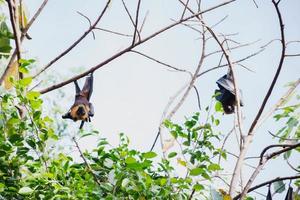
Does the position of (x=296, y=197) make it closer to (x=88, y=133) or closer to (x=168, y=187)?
(x=168, y=187)

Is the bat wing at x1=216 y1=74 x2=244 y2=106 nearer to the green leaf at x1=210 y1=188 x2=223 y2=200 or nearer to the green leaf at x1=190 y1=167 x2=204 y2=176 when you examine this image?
the green leaf at x1=210 y1=188 x2=223 y2=200

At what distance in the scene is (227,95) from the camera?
415cm

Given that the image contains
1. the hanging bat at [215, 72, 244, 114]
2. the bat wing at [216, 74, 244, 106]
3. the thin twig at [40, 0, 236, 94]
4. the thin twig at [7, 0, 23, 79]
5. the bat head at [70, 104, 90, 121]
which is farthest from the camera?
the bat wing at [216, 74, 244, 106]

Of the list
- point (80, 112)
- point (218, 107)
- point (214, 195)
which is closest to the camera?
point (214, 195)

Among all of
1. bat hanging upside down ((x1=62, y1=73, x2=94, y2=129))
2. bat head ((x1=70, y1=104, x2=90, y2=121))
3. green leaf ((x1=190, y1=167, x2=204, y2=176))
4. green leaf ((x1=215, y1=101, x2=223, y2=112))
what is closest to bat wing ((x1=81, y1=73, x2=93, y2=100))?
bat hanging upside down ((x1=62, y1=73, x2=94, y2=129))

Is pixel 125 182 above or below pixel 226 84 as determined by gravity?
below

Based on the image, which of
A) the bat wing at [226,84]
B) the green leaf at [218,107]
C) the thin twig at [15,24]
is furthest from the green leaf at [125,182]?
the bat wing at [226,84]

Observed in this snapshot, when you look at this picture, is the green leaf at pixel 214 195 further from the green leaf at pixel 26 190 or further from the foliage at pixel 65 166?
the green leaf at pixel 26 190

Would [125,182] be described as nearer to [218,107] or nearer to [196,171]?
[196,171]

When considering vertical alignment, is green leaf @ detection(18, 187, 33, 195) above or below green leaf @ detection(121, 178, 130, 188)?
below

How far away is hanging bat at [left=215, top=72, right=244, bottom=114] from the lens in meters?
3.91

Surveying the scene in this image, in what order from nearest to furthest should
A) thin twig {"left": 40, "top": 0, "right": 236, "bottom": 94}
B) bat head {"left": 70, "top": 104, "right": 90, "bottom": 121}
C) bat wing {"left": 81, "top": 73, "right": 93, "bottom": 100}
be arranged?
thin twig {"left": 40, "top": 0, "right": 236, "bottom": 94} < bat head {"left": 70, "top": 104, "right": 90, "bottom": 121} < bat wing {"left": 81, "top": 73, "right": 93, "bottom": 100}

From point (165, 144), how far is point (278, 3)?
0.97 m

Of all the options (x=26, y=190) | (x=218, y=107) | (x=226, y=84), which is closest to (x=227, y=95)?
(x=226, y=84)
